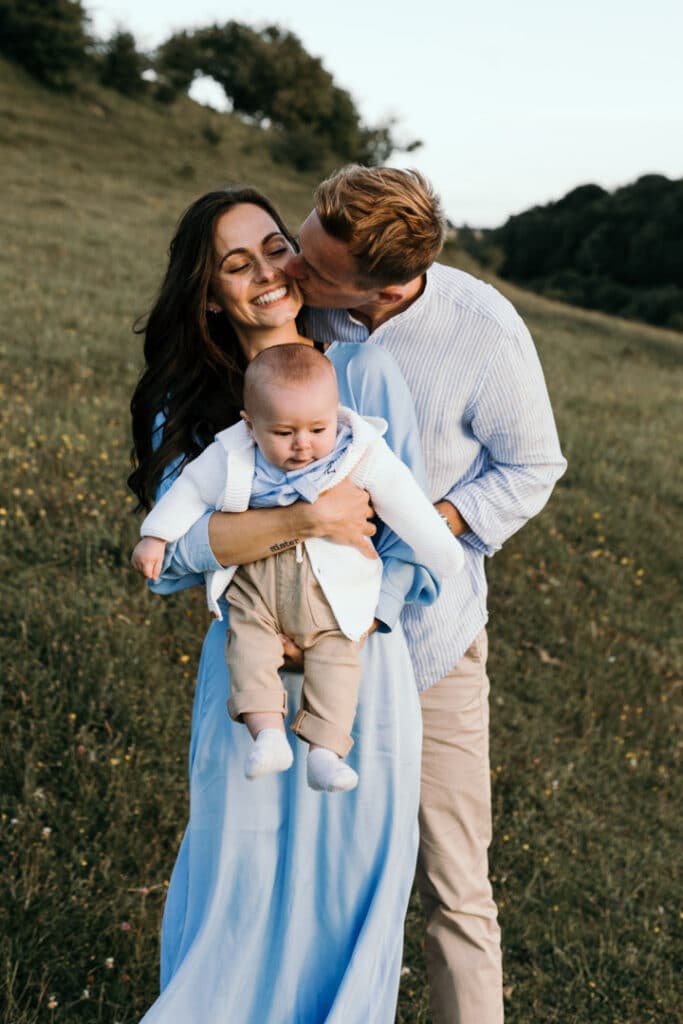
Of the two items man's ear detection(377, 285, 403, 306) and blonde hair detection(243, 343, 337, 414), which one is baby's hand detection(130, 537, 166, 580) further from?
man's ear detection(377, 285, 403, 306)

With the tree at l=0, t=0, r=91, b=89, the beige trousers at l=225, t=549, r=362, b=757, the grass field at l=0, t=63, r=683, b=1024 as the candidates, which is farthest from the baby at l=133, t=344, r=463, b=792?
the tree at l=0, t=0, r=91, b=89

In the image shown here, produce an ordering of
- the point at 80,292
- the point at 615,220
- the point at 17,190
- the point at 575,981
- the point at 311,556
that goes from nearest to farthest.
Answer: the point at 311,556, the point at 575,981, the point at 80,292, the point at 17,190, the point at 615,220

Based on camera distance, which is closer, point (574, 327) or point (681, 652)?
point (681, 652)

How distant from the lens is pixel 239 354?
318 cm

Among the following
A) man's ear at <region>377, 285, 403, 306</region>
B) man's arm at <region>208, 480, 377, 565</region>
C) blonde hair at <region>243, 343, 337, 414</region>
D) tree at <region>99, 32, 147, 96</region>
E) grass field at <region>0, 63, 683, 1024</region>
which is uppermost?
tree at <region>99, 32, 147, 96</region>

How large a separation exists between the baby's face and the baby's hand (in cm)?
38

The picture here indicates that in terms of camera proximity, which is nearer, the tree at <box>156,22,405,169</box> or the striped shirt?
the striped shirt

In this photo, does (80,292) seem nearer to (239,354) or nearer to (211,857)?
(239,354)

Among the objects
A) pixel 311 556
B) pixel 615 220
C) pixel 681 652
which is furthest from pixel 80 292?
pixel 615 220

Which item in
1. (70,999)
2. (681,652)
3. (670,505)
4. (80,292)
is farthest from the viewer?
(80,292)

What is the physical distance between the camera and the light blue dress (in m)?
2.47

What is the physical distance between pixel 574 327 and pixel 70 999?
2181cm

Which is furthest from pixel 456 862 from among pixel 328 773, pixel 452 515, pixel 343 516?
pixel 343 516

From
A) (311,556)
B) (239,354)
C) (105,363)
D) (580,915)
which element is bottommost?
(580,915)
